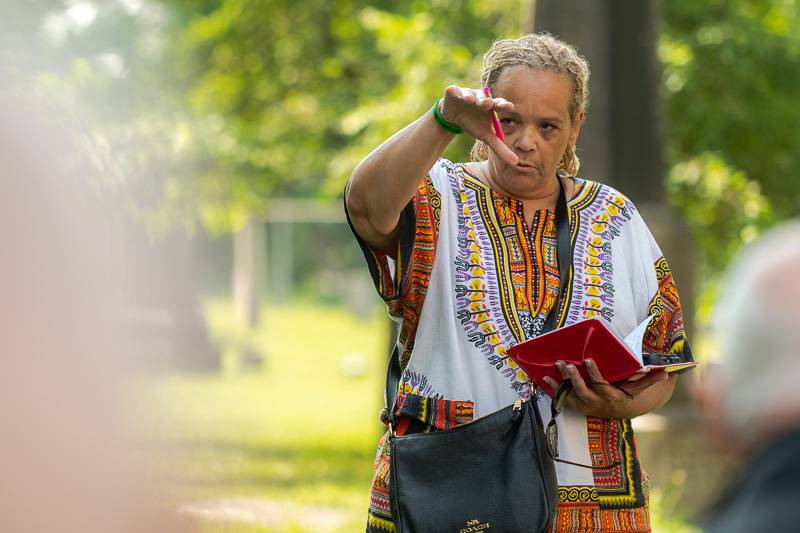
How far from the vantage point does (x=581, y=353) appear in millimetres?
2709

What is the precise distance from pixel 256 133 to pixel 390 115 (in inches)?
189

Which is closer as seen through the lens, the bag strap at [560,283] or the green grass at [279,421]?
the bag strap at [560,283]

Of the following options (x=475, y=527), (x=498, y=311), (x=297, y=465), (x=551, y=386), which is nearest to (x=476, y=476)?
(x=475, y=527)

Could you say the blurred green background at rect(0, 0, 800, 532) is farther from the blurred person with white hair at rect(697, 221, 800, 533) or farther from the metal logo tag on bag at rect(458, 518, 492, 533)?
the blurred person with white hair at rect(697, 221, 800, 533)

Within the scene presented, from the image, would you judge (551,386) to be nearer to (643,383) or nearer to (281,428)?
(643,383)

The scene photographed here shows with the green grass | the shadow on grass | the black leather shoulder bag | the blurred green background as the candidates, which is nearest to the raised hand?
the black leather shoulder bag

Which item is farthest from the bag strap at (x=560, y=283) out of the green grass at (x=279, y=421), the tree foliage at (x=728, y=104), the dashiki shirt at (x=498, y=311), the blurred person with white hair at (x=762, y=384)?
the tree foliage at (x=728, y=104)

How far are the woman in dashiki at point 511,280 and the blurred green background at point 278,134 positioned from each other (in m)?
0.70

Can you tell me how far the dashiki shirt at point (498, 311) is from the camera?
109 inches

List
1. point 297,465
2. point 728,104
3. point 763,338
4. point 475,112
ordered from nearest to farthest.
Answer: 1. point 763,338
2. point 475,112
3. point 728,104
4. point 297,465

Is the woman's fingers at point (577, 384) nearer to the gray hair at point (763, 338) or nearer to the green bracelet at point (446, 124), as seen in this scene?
the green bracelet at point (446, 124)

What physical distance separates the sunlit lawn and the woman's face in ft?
3.50

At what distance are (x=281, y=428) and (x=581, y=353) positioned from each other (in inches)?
442

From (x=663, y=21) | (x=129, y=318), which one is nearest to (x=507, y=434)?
(x=129, y=318)
